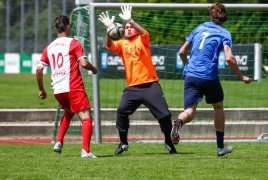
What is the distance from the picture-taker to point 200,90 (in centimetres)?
940

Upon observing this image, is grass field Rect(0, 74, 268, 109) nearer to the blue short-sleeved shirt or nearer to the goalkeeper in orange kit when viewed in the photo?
the goalkeeper in orange kit

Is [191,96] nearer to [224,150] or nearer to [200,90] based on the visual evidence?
[200,90]

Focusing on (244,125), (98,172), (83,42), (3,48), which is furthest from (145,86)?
(3,48)

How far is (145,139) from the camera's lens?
14.4m

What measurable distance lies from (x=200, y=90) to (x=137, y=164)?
1524mm

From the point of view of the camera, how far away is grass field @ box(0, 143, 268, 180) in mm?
7512

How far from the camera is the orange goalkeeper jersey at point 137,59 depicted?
33.0 ft

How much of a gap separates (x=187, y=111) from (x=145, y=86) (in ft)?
3.13

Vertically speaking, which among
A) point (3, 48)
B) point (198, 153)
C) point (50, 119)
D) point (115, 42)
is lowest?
point (3, 48)

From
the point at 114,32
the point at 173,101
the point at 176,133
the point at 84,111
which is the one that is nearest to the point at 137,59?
the point at 114,32

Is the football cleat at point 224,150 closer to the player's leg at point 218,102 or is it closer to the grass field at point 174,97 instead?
the player's leg at point 218,102

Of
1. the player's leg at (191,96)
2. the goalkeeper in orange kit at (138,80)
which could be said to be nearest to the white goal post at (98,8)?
the goalkeeper in orange kit at (138,80)

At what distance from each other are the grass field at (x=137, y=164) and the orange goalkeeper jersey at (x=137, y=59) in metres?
1.07

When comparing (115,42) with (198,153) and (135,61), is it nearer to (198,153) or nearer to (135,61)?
(135,61)
